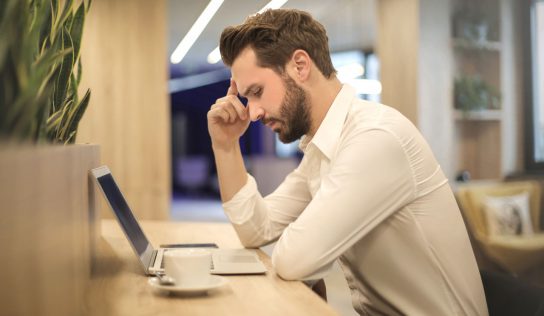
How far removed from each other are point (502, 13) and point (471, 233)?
2.50m

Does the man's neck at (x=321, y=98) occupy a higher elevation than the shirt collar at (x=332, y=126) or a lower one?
higher

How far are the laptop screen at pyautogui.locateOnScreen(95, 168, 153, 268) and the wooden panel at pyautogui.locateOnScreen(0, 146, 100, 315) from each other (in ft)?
1.10

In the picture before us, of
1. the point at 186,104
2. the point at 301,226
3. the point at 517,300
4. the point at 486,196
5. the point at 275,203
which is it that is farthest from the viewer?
the point at 186,104

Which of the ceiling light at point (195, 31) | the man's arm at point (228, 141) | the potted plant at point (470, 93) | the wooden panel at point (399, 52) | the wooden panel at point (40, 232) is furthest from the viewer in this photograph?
the ceiling light at point (195, 31)

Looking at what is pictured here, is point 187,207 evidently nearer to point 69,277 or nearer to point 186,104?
point 186,104

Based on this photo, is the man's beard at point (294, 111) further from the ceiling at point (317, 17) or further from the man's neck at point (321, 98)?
the ceiling at point (317, 17)

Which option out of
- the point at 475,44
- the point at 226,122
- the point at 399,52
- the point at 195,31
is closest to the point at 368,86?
the point at 195,31

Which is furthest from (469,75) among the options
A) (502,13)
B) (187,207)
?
(187,207)

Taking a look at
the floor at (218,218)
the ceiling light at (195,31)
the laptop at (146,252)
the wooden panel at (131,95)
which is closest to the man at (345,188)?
the laptop at (146,252)

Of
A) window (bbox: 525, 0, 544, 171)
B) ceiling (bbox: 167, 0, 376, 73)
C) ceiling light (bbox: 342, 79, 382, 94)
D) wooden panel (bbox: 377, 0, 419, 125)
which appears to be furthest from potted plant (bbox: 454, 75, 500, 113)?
ceiling light (bbox: 342, 79, 382, 94)

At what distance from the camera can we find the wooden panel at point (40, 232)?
1.78ft

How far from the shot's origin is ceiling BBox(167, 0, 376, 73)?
22.3 ft

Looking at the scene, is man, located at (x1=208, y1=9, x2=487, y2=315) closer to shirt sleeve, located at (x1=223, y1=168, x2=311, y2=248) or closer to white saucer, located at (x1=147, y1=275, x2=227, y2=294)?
shirt sleeve, located at (x1=223, y1=168, x2=311, y2=248)

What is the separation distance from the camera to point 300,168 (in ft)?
6.44
